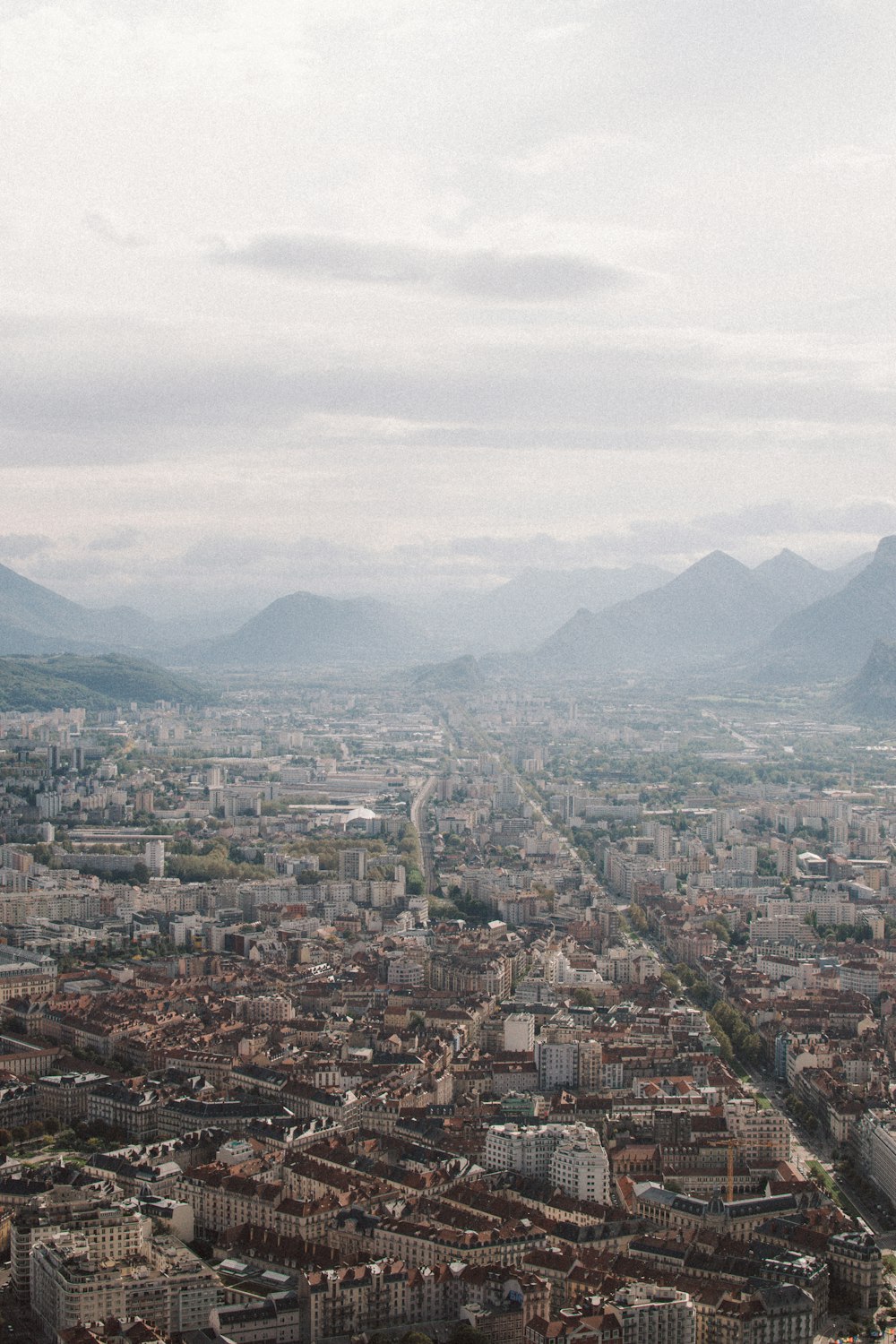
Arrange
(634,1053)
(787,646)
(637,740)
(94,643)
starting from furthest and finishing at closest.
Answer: (94,643) < (787,646) < (637,740) < (634,1053)

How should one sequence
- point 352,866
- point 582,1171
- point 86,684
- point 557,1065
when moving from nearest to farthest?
point 582,1171 < point 557,1065 < point 352,866 < point 86,684

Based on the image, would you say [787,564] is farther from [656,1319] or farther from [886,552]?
[656,1319]

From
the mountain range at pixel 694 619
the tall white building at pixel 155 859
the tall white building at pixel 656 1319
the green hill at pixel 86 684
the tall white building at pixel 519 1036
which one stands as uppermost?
the mountain range at pixel 694 619

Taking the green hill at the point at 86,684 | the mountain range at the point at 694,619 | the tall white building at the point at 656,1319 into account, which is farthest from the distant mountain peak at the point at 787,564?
the tall white building at the point at 656,1319

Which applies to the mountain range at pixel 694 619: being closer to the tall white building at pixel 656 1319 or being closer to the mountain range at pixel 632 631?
the mountain range at pixel 632 631

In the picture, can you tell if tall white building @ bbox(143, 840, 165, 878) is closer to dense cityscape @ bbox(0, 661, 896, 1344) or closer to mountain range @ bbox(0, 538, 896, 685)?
dense cityscape @ bbox(0, 661, 896, 1344)

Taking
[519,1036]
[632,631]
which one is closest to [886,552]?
[632,631]

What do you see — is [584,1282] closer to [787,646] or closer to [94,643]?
[787,646]

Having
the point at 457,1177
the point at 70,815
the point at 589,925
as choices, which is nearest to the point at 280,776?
the point at 70,815
